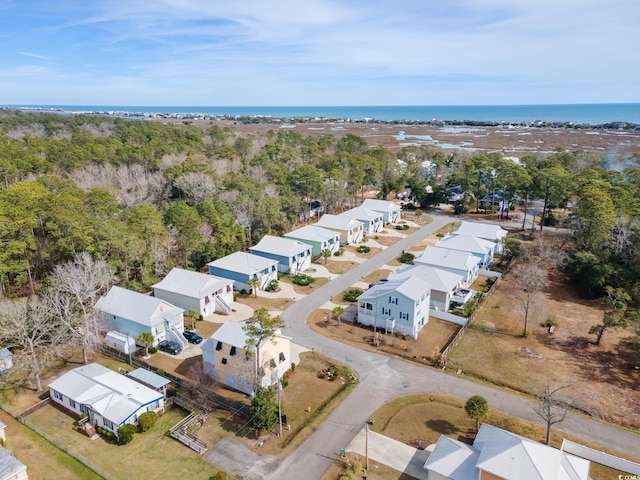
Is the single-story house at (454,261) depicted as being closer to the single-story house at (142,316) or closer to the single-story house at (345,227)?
the single-story house at (345,227)

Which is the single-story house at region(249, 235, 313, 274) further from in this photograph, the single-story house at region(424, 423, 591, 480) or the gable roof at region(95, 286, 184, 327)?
the single-story house at region(424, 423, 591, 480)

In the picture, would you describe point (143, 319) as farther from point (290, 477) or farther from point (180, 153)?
point (180, 153)

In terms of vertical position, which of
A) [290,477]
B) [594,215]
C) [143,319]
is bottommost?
[290,477]

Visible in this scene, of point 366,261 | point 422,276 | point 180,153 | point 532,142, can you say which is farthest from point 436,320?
point 532,142

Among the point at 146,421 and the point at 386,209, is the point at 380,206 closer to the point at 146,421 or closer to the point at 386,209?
the point at 386,209

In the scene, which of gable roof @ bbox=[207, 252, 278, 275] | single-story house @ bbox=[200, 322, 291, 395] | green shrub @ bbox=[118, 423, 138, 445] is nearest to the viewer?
green shrub @ bbox=[118, 423, 138, 445]

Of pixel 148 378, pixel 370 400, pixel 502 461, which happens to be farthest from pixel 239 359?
pixel 502 461

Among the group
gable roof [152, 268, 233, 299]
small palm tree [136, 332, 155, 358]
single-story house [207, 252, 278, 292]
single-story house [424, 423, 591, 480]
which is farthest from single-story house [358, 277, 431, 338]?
small palm tree [136, 332, 155, 358]
